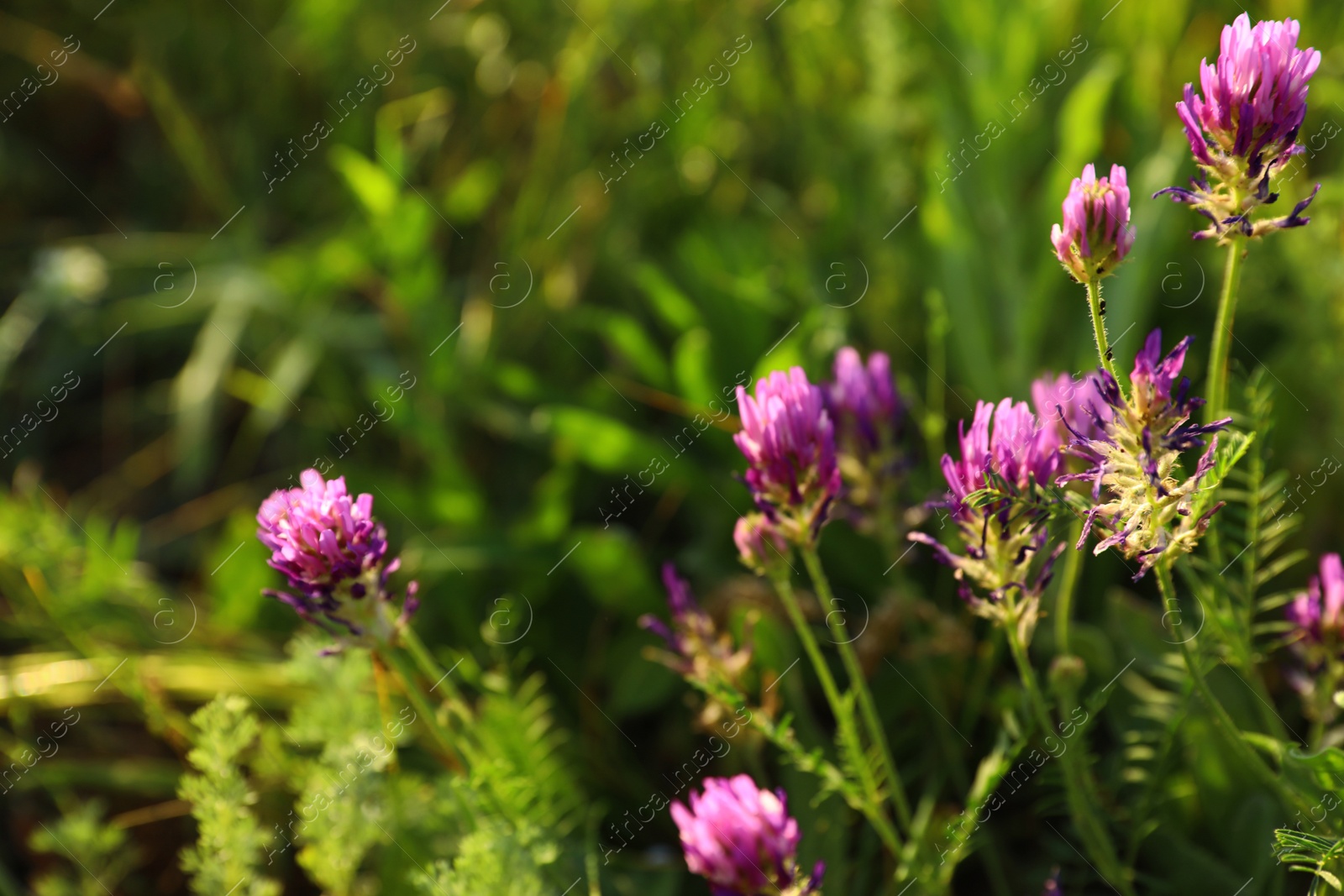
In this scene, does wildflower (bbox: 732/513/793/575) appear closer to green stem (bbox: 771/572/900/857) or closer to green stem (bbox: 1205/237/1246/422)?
green stem (bbox: 771/572/900/857)

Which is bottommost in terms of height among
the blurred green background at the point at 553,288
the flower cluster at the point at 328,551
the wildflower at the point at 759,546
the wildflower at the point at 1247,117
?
the wildflower at the point at 1247,117

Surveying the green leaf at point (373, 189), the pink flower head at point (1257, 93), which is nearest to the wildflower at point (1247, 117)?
the pink flower head at point (1257, 93)

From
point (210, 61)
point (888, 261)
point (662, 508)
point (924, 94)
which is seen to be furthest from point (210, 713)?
point (210, 61)

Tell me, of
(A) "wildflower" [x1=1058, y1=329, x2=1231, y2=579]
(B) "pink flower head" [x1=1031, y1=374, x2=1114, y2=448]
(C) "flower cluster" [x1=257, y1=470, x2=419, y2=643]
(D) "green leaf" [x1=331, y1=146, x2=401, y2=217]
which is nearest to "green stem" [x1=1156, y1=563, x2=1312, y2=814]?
(A) "wildflower" [x1=1058, y1=329, x2=1231, y2=579]

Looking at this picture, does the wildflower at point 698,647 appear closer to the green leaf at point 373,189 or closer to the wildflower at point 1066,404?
the wildflower at point 1066,404

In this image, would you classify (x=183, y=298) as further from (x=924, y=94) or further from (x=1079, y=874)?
(x=1079, y=874)

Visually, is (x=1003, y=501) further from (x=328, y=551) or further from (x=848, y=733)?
(x=328, y=551)

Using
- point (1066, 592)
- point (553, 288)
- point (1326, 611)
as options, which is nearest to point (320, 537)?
point (1066, 592)
